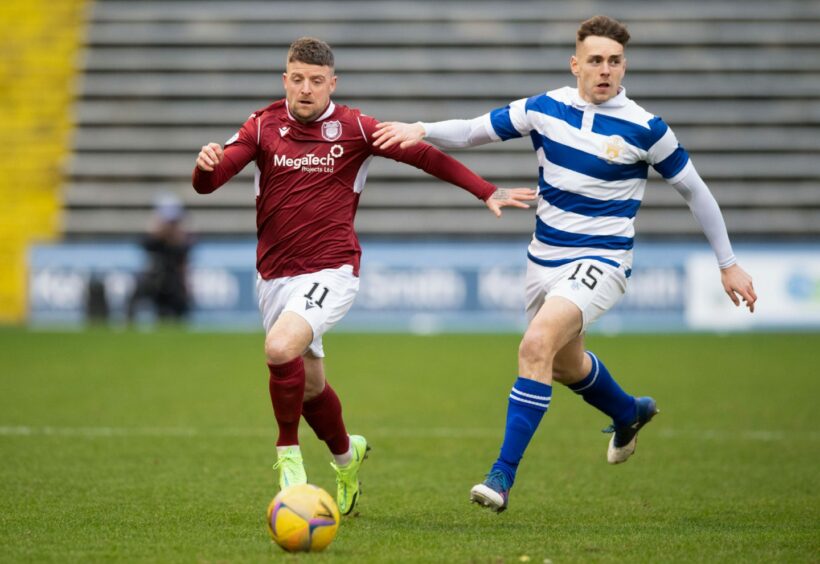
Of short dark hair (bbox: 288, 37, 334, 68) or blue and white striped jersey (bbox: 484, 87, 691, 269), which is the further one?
blue and white striped jersey (bbox: 484, 87, 691, 269)

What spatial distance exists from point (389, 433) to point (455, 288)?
10.1m

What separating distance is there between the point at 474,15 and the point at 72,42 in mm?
7954

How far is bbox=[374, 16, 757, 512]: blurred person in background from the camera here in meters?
6.46

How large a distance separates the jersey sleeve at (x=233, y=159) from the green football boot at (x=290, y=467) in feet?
4.31

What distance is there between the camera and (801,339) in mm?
17922

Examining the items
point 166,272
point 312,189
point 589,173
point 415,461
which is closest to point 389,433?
point 415,461

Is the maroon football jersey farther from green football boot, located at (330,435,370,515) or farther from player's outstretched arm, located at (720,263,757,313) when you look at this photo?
player's outstretched arm, located at (720,263,757,313)

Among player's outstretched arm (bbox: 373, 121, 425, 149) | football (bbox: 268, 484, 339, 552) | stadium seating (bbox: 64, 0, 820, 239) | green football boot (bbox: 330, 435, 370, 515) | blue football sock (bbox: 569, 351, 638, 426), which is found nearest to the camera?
football (bbox: 268, 484, 339, 552)

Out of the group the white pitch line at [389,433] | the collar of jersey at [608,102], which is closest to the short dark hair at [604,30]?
the collar of jersey at [608,102]

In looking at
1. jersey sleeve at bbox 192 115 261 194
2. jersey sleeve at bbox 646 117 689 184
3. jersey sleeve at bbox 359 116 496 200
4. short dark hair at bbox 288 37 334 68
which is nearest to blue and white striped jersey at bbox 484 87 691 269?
jersey sleeve at bbox 646 117 689 184

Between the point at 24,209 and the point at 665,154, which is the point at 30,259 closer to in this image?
the point at 24,209

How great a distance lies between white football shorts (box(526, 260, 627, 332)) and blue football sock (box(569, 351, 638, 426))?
0.59 metres

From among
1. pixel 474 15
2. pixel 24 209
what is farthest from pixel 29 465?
pixel 474 15

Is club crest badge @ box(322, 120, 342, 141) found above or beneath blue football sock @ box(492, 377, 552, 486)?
above
